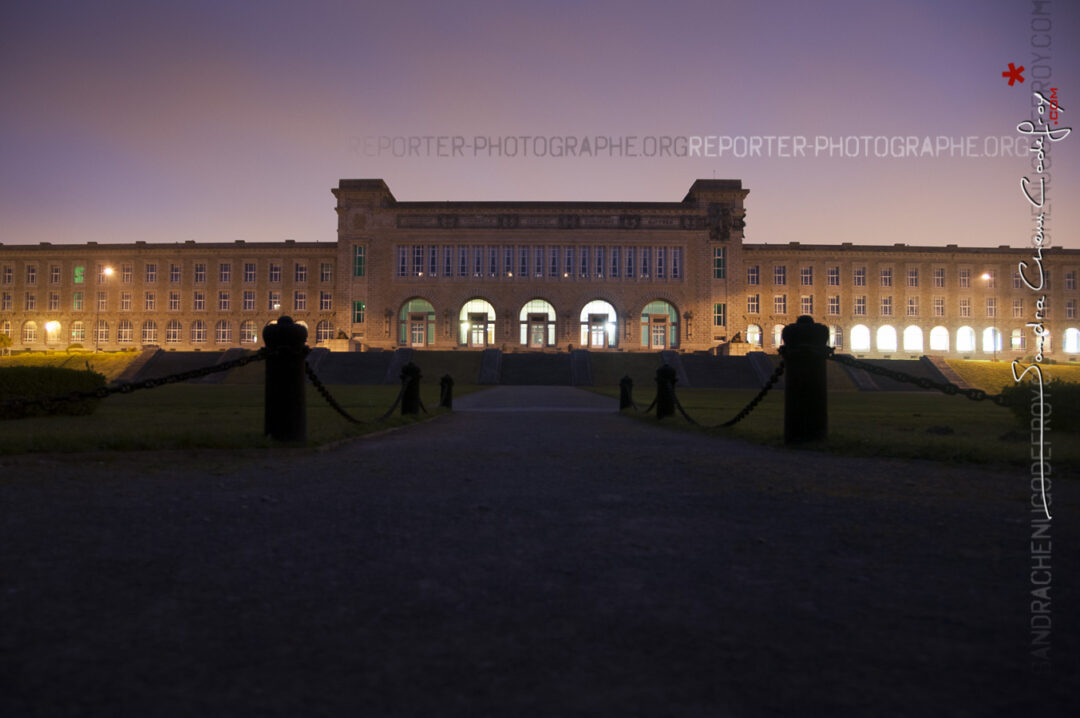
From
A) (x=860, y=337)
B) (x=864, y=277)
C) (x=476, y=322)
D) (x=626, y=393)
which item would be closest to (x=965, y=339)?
(x=860, y=337)

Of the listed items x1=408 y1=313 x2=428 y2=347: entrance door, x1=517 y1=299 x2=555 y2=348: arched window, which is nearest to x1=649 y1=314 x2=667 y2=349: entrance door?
x1=517 y1=299 x2=555 y2=348: arched window

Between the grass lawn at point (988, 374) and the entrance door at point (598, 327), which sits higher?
the entrance door at point (598, 327)

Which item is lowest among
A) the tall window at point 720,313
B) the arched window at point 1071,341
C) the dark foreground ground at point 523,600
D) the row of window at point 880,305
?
the dark foreground ground at point 523,600

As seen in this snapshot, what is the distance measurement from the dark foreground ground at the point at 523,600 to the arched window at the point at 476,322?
Result: 5435cm

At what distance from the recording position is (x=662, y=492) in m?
3.87

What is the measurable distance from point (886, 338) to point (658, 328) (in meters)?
24.5

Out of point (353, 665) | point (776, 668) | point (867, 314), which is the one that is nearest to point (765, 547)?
point (776, 668)

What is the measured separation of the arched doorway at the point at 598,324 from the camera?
57938 millimetres

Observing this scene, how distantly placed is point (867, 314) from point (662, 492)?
68504 mm

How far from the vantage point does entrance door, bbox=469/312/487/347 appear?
58.3m

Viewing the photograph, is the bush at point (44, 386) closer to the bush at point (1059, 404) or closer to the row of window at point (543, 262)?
the bush at point (1059, 404)

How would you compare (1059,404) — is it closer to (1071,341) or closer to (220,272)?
(220,272)

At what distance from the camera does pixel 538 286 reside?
58.1m

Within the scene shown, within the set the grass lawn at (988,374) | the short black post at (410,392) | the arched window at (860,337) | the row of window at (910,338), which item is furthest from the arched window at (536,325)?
the short black post at (410,392)
